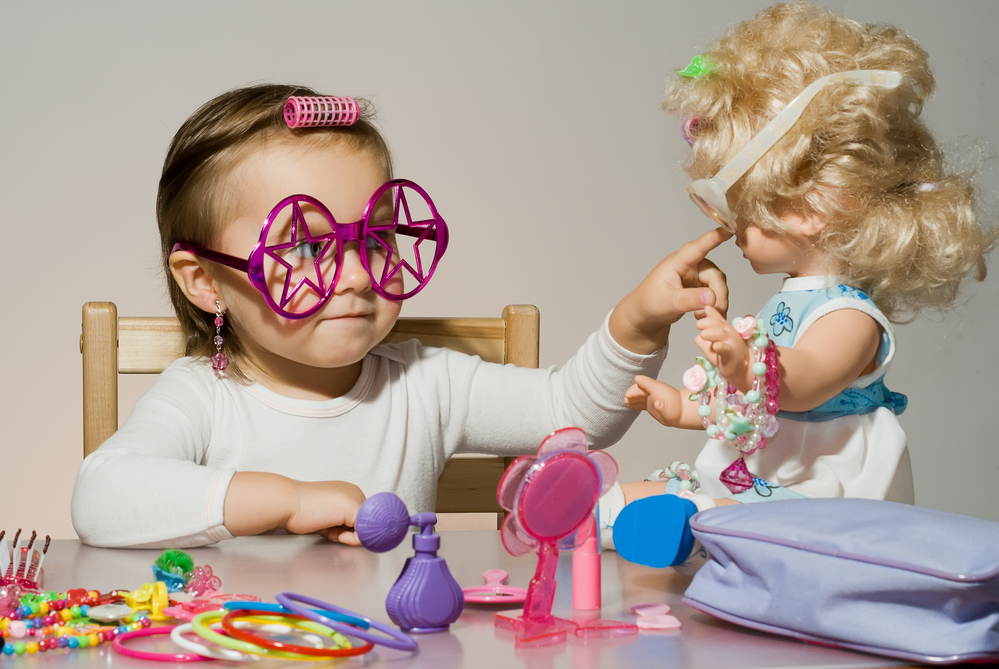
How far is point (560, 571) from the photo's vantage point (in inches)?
27.2

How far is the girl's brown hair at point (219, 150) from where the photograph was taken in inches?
40.1

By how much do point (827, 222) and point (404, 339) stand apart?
0.63 m

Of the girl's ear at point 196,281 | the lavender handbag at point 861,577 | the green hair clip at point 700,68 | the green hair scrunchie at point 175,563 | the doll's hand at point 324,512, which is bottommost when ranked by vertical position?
the doll's hand at point 324,512

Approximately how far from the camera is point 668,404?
0.78 m

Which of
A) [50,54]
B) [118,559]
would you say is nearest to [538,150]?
[50,54]

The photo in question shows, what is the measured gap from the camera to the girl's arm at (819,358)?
0.70 metres

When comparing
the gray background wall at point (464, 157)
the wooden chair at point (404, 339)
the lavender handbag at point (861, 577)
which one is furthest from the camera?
the gray background wall at point (464, 157)

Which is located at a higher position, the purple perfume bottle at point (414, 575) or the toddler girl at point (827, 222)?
the toddler girl at point (827, 222)

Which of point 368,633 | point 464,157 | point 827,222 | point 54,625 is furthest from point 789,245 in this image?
point 464,157

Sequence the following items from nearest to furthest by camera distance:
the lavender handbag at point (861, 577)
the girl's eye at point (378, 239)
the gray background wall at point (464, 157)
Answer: the lavender handbag at point (861, 577)
the girl's eye at point (378, 239)
the gray background wall at point (464, 157)

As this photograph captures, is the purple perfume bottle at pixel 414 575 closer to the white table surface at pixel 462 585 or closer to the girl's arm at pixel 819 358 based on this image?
the white table surface at pixel 462 585

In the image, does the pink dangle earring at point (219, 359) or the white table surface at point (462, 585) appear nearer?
the white table surface at point (462, 585)

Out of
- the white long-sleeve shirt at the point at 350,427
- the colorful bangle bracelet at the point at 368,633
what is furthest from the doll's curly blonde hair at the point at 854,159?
the colorful bangle bracelet at the point at 368,633

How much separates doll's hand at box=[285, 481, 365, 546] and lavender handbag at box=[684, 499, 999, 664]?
0.37m
